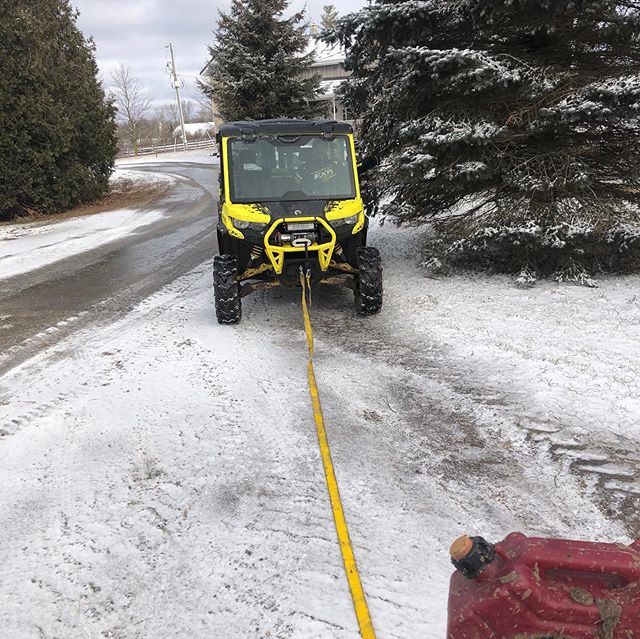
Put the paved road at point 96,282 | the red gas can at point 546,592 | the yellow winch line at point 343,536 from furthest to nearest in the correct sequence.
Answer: the paved road at point 96,282, the yellow winch line at point 343,536, the red gas can at point 546,592

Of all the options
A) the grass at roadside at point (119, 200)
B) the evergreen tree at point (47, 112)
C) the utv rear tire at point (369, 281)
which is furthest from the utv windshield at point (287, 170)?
the grass at roadside at point (119, 200)

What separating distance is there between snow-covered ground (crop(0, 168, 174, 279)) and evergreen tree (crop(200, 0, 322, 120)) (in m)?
5.83

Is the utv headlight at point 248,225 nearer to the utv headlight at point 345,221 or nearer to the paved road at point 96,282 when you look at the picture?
the utv headlight at point 345,221

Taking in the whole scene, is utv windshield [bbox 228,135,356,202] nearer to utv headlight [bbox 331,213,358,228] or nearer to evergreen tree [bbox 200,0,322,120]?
utv headlight [bbox 331,213,358,228]

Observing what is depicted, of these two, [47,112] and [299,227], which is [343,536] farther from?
[47,112]

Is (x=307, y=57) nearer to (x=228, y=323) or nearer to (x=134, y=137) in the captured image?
(x=228, y=323)

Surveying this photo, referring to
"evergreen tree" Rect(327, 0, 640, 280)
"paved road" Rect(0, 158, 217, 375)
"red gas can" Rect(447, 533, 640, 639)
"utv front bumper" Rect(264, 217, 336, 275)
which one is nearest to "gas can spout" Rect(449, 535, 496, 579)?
"red gas can" Rect(447, 533, 640, 639)

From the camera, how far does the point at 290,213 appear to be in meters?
5.95

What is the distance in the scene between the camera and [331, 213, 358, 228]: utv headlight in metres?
6.02

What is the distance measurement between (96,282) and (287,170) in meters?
4.35

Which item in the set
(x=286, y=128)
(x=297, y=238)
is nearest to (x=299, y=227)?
(x=297, y=238)

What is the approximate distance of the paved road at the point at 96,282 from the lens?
6340mm

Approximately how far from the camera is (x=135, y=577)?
263 cm

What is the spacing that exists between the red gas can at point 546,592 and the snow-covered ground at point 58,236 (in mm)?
10097
